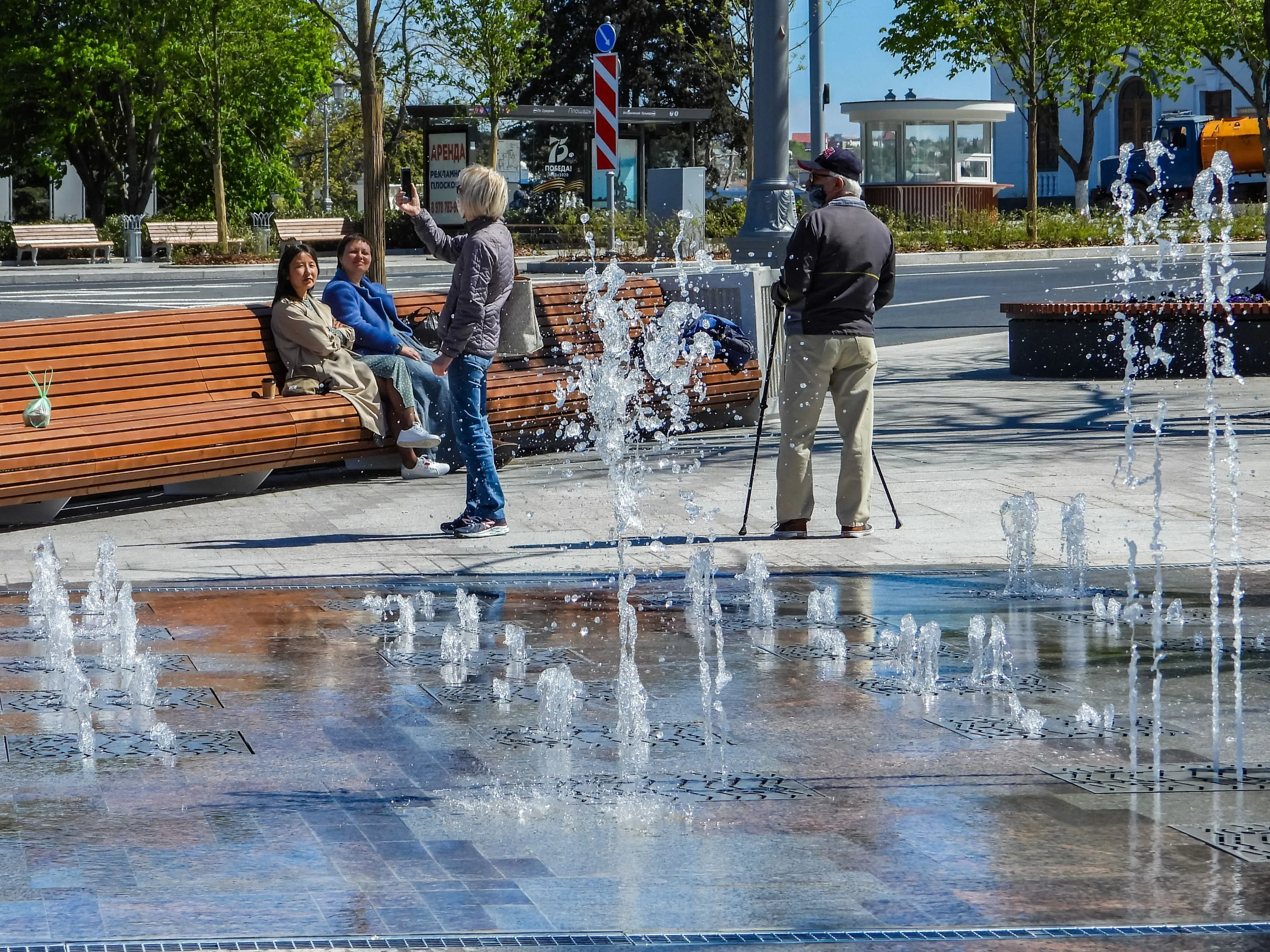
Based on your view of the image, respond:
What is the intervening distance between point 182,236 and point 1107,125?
43.1 metres

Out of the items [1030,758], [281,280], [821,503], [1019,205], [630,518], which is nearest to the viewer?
[1030,758]

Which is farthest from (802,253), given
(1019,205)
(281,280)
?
(1019,205)

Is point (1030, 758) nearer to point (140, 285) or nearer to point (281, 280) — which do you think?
point (281, 280)

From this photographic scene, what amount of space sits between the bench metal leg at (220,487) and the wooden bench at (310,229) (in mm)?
31571

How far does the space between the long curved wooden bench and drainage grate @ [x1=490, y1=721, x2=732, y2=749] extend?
4296mm

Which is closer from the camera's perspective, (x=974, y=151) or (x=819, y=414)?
(x=819, y=414)

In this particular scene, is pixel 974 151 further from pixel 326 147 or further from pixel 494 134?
pixel 326 147

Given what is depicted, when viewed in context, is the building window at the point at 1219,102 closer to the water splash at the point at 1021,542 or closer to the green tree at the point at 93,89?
the green tree at the point at 93,89

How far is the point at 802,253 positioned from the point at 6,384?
418cm

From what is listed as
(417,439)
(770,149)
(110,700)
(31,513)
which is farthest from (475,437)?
(770,149)

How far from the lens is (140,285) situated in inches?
1243

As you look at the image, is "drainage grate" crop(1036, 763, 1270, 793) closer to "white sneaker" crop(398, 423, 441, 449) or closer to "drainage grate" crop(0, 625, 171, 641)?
"drainage grate" crop(0, 625, 171, 641)

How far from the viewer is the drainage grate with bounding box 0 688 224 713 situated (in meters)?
5.71

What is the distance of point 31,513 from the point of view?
9.27m
